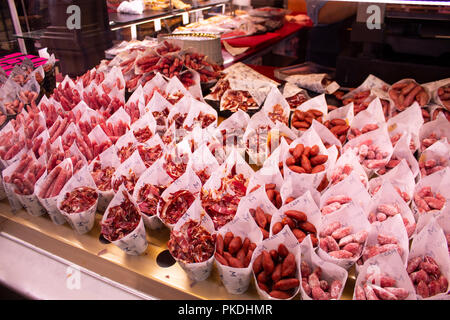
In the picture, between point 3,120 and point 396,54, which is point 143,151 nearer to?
point 3,120

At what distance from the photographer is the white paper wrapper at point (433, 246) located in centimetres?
124

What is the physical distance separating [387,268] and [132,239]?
39.2 inches

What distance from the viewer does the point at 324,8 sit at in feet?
12.0

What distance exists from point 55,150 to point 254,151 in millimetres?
1106

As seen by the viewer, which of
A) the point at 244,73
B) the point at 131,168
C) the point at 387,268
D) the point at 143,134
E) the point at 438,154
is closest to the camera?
the point at 387,268

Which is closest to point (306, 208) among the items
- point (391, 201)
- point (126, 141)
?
point (391, 201)

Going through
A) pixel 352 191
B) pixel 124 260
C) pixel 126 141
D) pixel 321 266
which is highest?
pixel 126 141

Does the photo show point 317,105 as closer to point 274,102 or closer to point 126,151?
point 274,102

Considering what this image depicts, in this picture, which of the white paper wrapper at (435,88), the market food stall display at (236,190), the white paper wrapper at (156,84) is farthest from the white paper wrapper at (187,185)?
the white paper wrapper at (435,88)

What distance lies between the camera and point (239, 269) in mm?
1229

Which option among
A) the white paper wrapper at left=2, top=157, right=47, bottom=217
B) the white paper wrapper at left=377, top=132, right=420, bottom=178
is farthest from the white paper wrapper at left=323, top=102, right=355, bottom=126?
the white paper wrapper at left=2, top=157, right=47, bottom=217

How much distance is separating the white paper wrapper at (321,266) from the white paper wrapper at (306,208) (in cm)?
15

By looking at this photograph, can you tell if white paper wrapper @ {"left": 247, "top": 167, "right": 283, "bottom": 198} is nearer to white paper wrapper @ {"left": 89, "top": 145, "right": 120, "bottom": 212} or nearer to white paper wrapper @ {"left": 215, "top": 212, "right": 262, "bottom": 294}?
white paper wrapper @ {"left": 215, "top": 212, "right": 262, "bottom": 294}
